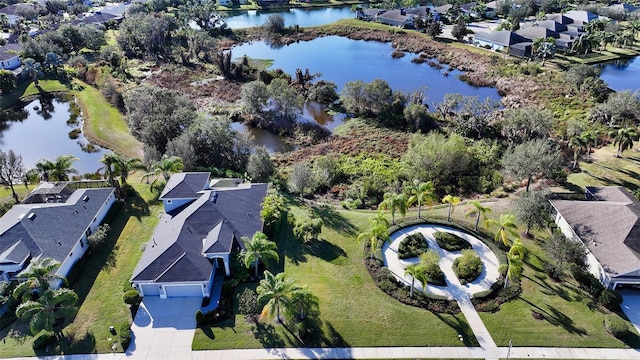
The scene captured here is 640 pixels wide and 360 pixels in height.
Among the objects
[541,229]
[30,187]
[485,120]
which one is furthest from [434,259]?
[30,187]

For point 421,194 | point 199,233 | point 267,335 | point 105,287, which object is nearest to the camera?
point 267,335

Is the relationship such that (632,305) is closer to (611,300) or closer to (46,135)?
(611,300)

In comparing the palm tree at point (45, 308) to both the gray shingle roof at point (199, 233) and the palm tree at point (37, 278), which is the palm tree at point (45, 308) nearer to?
the palm tree at point (37, 278)

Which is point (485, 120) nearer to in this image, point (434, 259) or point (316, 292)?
point (434, 259)

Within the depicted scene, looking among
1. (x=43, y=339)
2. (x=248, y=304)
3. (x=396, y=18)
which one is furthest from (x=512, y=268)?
(x=396, y=18)

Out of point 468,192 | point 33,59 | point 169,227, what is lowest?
point 468,192

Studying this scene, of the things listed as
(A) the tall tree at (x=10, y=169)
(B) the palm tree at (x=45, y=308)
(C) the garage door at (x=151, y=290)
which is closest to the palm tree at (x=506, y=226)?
(C) the garage door at (x=151, y=290)
